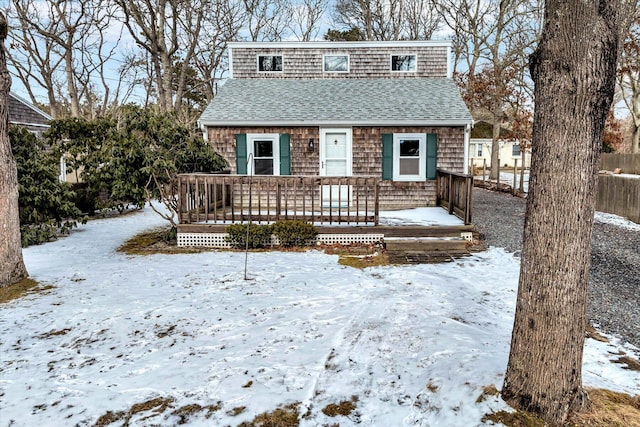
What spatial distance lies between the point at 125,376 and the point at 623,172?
2568cm

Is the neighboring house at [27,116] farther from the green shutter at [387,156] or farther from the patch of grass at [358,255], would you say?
the patch of grass at [358,255]

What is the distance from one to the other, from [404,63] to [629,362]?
11.6m

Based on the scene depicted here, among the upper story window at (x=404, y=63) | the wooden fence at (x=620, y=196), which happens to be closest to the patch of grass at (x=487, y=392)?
the wooden fence at (x=620, y=196)

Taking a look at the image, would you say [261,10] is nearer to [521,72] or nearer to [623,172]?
[521,72]

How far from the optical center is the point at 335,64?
13711 millimetres

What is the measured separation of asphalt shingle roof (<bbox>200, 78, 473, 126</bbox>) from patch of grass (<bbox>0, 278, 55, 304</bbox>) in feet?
21.1

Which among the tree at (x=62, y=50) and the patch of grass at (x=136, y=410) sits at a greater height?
the tree at (x=62, y=50)

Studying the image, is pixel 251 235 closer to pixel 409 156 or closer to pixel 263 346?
pixel 263 346

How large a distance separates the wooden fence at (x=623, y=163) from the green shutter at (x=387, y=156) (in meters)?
16.5

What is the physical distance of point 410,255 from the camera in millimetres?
7477

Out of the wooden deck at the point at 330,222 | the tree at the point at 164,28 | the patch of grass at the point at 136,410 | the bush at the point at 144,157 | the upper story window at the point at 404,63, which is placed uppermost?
the tree at the point at 164,28

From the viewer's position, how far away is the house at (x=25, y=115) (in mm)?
13553

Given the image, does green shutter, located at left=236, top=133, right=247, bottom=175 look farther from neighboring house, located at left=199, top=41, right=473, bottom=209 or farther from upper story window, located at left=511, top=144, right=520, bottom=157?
upper story window, located at left=511, top=144, right=520, bottom=157

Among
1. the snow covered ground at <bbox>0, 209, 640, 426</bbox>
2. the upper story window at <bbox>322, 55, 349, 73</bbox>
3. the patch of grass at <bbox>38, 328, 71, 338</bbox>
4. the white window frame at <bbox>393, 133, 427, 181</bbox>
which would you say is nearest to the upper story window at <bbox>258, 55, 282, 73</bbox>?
the upper story window at <bbox>322, 55, 349, 73</bbox>
